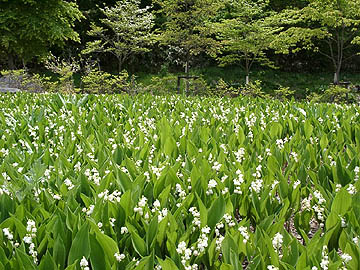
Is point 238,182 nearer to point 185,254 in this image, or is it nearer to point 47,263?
point 185,254

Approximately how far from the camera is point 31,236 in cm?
164

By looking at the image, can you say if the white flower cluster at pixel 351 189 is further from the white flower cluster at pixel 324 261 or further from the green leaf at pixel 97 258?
the green leaf at pixel 97 258

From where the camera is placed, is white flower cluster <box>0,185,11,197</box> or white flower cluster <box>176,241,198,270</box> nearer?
white flower cluster <box>176,241,198,270</box>

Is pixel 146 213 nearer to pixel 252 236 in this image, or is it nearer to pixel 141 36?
pixel 252 236

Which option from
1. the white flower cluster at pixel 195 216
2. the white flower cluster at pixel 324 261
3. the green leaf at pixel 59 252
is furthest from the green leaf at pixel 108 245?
the white flower cluster at pixel 324 261

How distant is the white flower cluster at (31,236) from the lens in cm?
154

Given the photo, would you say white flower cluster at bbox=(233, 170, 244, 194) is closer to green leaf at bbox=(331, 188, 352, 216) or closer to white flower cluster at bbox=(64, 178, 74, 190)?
green leaf at bbox=(331, 188, 352, 216)

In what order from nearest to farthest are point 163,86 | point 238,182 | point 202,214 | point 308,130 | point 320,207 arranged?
point 202,214
point 320,207
point 238,182
point 308,130
point 163,86

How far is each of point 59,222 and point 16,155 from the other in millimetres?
1266

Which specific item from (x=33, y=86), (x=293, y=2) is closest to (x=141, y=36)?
(x=33, y=86)

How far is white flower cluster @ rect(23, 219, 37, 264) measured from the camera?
5.04 ft

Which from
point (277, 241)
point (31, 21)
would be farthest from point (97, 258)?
point (31, 21)

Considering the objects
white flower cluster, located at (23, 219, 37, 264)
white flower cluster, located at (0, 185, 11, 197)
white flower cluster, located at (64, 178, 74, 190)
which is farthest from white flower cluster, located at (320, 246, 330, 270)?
white flower cluster, located at (0, 185, 11, 197)

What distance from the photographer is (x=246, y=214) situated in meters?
2.06
